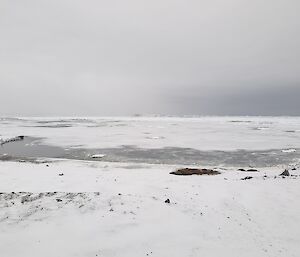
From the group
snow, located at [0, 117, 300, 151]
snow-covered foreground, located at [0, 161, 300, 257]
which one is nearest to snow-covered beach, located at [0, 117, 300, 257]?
snow-covered foreground, located at [0, 161, 300, 257]

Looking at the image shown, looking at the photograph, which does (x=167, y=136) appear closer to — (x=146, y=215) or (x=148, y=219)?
(x=146, y=215)

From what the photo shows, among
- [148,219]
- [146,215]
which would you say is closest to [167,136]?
[146,215]

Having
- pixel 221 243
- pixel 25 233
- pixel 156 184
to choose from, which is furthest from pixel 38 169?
pixel 221 243

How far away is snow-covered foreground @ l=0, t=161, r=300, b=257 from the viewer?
22.2ft

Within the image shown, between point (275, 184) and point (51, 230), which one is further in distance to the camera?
point (275, 184)

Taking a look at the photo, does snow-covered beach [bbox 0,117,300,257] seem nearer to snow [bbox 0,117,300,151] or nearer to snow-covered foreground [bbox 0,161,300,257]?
snow-covered foreground [bbox 0,161,300,257]

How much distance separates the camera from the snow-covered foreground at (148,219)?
6.77 meters

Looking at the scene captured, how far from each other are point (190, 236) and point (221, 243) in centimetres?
69

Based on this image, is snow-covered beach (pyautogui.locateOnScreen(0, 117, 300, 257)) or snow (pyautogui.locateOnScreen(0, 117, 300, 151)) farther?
snow (pyautogui.locateOnScreen(0, 117, 300, 151))

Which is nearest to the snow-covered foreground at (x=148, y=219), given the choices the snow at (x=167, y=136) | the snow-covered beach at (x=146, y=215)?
the snow-covered beach at (x=146, y=215)

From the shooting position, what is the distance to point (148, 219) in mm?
8070

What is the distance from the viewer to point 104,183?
11586 millimetres

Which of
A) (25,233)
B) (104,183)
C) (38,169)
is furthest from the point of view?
(38,169)

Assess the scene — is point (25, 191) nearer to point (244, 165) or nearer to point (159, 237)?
point (159, 237)
